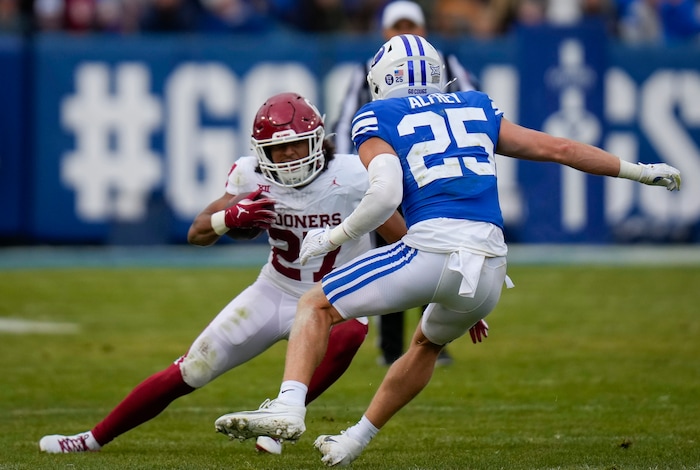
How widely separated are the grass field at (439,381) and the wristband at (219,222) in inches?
35.9

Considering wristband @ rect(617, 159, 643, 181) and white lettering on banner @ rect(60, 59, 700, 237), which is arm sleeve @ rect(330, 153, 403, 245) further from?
white lettering on banner @ rect(60, 59, 700, 237)

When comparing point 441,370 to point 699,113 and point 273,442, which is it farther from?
point 699,113

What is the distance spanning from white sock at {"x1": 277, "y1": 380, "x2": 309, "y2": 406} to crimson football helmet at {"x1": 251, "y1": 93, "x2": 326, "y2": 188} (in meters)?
1.01

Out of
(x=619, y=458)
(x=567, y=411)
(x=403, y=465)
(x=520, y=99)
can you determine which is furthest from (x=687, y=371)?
(x=520, y=99)

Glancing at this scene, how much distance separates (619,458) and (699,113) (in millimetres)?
9264

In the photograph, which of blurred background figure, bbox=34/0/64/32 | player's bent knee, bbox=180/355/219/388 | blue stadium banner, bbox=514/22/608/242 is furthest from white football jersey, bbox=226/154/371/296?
blurred background figure, bbox=34/0/64/32

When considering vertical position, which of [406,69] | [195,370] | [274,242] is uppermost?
[406,69]

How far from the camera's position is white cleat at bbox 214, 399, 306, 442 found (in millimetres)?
4406

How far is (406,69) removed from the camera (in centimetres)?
493

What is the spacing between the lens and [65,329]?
9.38 meters

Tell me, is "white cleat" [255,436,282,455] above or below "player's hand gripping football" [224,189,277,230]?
below

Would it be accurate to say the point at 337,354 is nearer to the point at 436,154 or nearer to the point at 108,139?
the point at 436,154

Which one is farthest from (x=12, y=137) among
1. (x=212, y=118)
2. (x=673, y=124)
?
(x=673, y=124)

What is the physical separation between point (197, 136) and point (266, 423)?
9.32m
